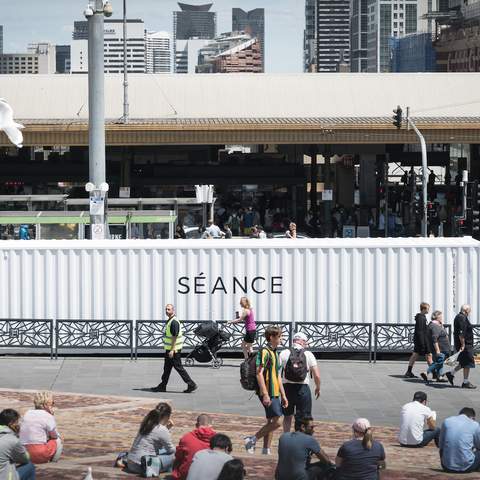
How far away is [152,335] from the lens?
89.9 ft

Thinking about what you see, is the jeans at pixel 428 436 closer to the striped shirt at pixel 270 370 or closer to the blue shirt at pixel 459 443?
the blue shirt at pixel 459 443

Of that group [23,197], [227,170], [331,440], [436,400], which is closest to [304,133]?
[227,170]

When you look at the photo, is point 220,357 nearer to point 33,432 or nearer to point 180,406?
point 180,406

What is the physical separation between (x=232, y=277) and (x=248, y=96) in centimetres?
4164

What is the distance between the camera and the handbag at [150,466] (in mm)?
15522

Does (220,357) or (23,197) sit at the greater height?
(23,197)

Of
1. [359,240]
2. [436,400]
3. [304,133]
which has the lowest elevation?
[436,400]

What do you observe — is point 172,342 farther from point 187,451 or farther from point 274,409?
point 187,451

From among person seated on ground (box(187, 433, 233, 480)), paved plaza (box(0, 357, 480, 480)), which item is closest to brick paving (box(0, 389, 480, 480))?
paved plaza (box(0, 357, 480, 480))

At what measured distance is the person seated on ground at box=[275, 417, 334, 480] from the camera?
47.9 ft

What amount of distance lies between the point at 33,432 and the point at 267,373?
10.6ft

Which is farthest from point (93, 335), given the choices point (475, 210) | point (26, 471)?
point (475, 210)

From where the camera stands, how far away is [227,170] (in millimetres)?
63094

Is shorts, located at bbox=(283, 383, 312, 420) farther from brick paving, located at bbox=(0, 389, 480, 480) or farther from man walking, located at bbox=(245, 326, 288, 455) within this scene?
brick paving, located at bbox=(0, 389, 480, 480)
